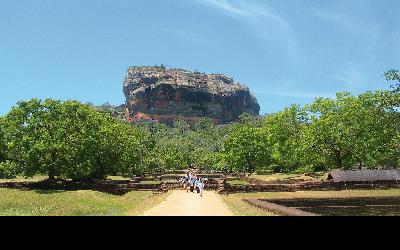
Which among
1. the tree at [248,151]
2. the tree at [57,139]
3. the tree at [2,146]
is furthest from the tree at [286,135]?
the tree at [2,146]

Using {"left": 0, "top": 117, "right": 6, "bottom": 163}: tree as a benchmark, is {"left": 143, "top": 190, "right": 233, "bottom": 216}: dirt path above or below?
below

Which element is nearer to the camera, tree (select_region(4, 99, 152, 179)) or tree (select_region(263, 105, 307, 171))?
tree (select_region(4, 99, 152, 179))

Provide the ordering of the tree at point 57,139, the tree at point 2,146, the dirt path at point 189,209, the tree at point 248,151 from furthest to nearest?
the tree at point 248,151 → the tree at point 2,146 → the tree at point 57,139 → the dirt path at point 189,209

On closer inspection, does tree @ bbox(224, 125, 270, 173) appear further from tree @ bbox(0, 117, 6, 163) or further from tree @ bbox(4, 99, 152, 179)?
tree @ bbox(0, 117, 6, 163)

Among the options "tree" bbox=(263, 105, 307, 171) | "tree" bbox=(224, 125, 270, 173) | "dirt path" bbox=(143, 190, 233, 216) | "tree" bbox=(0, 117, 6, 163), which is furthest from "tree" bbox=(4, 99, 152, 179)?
"tree" bbox=(263, 105, 307, 171)

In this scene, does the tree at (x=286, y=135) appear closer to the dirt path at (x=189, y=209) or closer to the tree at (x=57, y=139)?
the tree at (x=57, y=139)

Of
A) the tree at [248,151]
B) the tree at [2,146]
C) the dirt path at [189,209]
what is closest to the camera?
the dirt path at [189,209]

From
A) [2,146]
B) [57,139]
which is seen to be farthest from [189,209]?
[2,146]

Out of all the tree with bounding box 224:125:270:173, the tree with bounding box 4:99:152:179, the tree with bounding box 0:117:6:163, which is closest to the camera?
the tree with bounding box 4:99:152:179

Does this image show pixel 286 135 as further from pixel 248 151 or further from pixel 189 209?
pixel 189 209

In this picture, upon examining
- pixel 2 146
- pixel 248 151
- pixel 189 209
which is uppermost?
pixel 248 151
